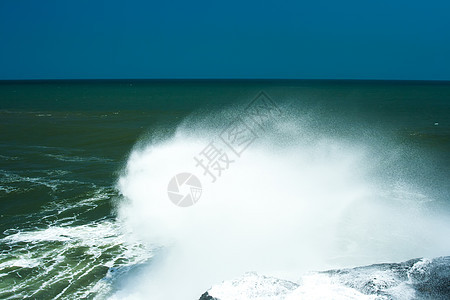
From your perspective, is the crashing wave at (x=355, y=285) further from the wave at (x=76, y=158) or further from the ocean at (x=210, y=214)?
the wave at (x=76, y=158)

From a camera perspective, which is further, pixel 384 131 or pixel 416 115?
pixel 416 115

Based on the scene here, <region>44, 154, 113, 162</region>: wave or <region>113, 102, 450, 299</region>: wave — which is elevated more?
<region>44, 154, 113, 162</region>: wave

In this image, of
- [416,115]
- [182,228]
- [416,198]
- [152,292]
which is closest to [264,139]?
Result: [416,198]

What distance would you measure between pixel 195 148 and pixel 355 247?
332 inches

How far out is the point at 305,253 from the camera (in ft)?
27.5

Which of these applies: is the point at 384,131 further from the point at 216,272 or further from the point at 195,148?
the point at 216,272

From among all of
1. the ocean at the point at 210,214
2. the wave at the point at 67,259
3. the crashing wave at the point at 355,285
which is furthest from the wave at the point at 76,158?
the crashing wave at the point at 355,285
